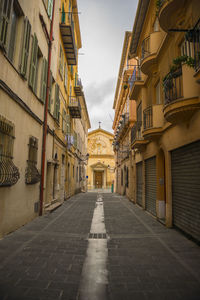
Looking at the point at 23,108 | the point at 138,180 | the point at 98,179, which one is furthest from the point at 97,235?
the point at 98,179

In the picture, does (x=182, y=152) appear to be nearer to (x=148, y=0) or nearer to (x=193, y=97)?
(x=193, y=97)

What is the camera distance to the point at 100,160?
43188 millimetres

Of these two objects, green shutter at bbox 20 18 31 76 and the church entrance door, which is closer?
green shutter at bbox 20 18 31 76

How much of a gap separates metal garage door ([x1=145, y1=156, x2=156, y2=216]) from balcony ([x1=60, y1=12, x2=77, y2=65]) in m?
9.45

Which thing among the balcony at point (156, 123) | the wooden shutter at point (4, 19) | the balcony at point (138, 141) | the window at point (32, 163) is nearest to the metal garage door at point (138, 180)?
the balcony at point (138, 141)

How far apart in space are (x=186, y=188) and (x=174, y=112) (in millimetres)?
2277

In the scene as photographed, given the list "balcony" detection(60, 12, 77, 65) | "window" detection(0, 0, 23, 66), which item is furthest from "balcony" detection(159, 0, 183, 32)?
"balcony" detection(60, 12, 77, 65)

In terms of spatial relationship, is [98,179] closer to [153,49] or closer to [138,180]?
[138,180]

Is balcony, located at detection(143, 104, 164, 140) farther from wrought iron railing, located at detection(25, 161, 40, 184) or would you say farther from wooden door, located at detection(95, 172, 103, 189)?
wooden door, located at detection(95, 172, 103, 189)

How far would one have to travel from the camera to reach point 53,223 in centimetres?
762

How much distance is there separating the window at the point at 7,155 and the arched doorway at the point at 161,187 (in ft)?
18.6

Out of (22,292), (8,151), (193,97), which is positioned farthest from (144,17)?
(22,292)

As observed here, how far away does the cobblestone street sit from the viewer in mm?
2975

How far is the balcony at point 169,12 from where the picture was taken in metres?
5.85
